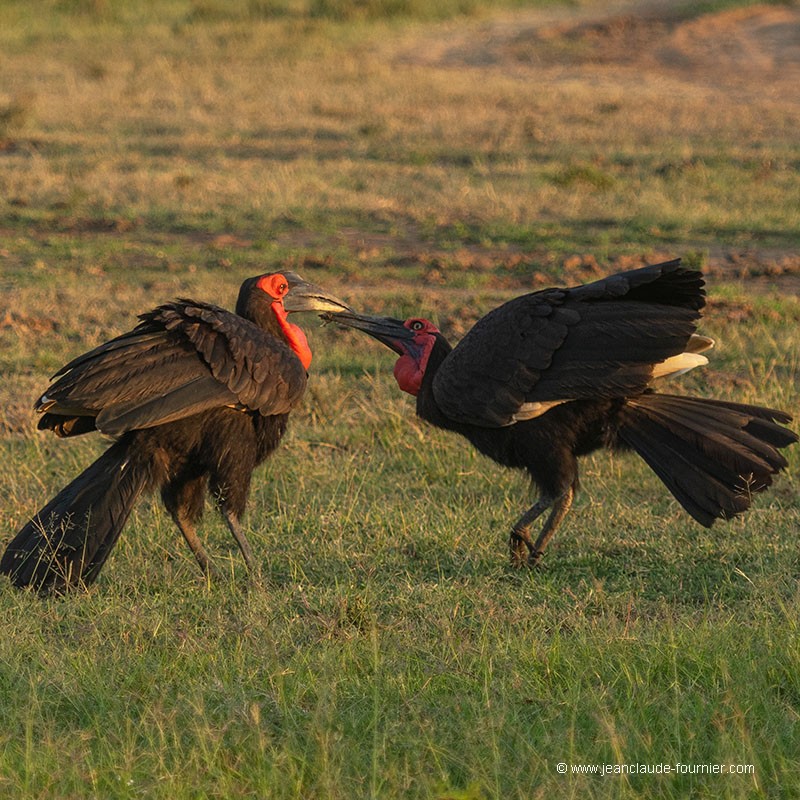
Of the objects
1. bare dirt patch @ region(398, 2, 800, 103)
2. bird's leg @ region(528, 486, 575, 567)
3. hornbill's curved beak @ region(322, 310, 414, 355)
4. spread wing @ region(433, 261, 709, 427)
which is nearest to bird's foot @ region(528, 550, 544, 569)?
bird's leg @ region(528, 486, 575, 567)

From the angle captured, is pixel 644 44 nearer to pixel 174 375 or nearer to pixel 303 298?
pixel 303 298

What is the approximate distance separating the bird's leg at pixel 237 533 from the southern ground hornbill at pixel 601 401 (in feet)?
3.02

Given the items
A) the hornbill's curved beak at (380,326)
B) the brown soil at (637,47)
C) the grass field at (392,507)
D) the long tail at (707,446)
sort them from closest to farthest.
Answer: the grass field at (392,507) < the long tail at (707,446) < the hornbill's curved beak at (380,326) < the brown soil at (637,47)

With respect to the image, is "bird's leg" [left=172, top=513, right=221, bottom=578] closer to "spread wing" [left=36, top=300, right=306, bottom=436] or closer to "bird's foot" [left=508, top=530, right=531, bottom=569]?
"spread wing" [left=36, top=300, right=306, bottom=436]

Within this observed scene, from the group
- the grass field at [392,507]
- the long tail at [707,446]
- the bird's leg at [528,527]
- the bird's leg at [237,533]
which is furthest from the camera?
the bird's leg at [528,527]

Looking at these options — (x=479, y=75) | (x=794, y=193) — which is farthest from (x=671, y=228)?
(x=479, y=75)

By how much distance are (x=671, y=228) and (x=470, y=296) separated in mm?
2944

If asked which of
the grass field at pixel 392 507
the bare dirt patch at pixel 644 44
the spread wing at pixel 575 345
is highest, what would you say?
the spread wing at pixel 575 345

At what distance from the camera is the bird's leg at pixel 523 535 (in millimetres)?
5414

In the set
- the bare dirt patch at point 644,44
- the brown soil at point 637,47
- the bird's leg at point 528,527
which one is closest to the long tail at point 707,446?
the bird's leg at point 528,527

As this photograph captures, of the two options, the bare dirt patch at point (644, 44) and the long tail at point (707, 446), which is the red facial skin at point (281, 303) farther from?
the bare dirt patch at point (644, 44)

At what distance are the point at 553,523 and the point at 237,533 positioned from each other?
127 cm

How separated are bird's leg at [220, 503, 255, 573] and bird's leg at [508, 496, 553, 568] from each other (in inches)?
41.1

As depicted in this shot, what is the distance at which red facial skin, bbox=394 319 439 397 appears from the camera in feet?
18.9
